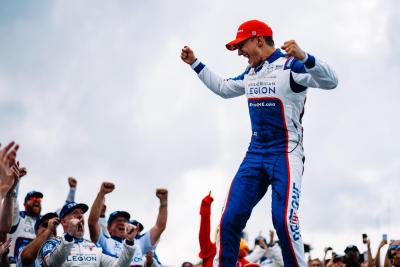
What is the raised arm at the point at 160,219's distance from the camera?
45.7 ft

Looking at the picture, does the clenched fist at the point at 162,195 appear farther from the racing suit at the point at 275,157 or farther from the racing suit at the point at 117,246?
the racing suit at the point at 275,157

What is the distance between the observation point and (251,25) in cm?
902

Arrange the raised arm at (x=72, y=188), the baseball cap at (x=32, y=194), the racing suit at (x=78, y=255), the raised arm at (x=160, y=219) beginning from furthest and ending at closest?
the raised arm at (x=72, y=188), the baseball cap at (x=32, y=194), the raised arm at (x=160, y=219), the racing suit at (x=78, y=255)

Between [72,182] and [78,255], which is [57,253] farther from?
[72,182]

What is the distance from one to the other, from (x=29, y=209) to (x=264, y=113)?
730 centimetres

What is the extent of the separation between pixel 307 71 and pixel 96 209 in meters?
5.72

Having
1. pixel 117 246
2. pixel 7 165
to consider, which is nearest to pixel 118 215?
pixel 117 246

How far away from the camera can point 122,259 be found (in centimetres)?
1155

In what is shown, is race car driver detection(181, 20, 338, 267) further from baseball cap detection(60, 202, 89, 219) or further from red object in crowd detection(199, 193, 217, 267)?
baseball cap detection(60, 202, 89, 219)

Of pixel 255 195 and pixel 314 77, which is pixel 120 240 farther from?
pixel 314 77

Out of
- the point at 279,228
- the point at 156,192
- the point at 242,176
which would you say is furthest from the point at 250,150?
the point at 156,192

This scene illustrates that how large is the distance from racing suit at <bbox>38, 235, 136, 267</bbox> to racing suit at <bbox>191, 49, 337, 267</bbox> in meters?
3.13

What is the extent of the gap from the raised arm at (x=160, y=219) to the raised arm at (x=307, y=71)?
5879 millimetres

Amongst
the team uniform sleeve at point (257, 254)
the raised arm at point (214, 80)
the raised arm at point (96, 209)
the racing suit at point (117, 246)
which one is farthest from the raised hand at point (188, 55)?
the team uniform sleeve at point (257, 254)
